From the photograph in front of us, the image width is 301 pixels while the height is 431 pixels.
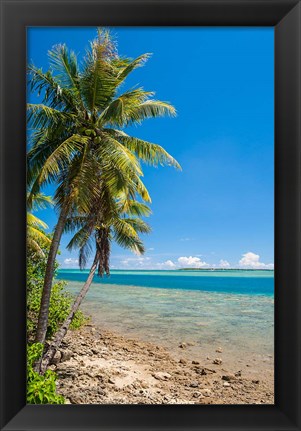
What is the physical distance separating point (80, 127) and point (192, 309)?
824 centimetres

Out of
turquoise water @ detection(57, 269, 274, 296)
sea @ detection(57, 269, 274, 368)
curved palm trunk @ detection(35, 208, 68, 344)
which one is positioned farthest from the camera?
turquoise water @ detection(57, 269, 274, 296)

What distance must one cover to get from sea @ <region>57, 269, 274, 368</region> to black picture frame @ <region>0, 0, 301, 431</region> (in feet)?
14.0

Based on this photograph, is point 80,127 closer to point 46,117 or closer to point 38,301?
point 46,117

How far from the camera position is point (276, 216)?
1038 millimetres

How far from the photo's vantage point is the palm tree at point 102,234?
8.51 feet

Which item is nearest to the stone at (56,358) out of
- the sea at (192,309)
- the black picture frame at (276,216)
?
the black picture frame at (276,216)

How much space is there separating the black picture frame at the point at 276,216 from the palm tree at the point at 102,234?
4.37 feet

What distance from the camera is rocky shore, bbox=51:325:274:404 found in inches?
119

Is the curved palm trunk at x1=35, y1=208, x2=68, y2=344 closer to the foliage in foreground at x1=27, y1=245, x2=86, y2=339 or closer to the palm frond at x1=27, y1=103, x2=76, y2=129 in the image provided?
the foliage in foreground at x1=27, y1=245, x2=86, y2=339

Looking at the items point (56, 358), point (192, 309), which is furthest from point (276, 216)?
point (192, 309)

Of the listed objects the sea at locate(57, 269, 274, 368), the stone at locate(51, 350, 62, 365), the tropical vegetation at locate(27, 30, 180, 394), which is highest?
the tropical vegetation at locate(27, 30, 180, 394)

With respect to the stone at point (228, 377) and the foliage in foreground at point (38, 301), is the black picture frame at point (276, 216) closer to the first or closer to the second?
the foliage in foreground at point (38, 301)

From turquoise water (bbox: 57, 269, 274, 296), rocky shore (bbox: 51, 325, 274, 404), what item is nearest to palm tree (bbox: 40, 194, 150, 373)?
rocky shore (bbox: 51, 325, 274, 404)

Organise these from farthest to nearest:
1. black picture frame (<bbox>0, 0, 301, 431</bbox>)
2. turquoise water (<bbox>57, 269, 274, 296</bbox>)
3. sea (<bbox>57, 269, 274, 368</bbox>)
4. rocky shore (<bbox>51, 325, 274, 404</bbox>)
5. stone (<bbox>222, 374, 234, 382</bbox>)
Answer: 1. turquoise water (<bbox>57, 269, 274, 296</bbox>)
2. sea (<bbox>57, 269, 274, 368</bbox>)
3. stone (<bbox>222, 374, 234, 382</bbox>)
4. rocky shore (<bbox>51, 325, 274, 404</bbox>)
5. black picture frame (<bbox>0, 0, 301, 431</bbox>)
